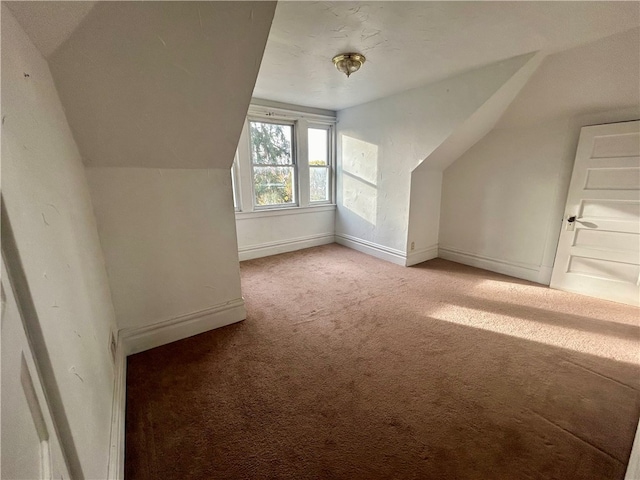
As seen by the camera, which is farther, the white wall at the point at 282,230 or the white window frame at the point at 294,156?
the white wall at the point at 282,230

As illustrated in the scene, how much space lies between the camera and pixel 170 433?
4.41 ft

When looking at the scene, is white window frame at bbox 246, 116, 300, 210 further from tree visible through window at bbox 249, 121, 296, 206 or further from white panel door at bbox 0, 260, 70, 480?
white panel door at bbox 0, 260, 70, 480

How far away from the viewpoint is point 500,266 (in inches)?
135

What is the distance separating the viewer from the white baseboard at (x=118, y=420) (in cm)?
108

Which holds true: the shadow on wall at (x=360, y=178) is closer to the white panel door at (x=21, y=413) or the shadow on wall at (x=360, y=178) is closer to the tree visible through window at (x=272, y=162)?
the tree visible through window at (x=272, y=162)


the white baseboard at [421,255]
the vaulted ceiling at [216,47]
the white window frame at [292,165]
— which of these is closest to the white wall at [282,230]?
the white window frame at [292,165]

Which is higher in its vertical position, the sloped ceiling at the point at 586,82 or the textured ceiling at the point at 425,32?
the textured ceiling at the point at 425,32

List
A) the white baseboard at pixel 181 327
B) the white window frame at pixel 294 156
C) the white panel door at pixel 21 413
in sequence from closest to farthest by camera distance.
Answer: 1. the white panel door at pixel 21 413
2. the white baseboard at pixel 181 327
3. the white window frame at pixel 294 156

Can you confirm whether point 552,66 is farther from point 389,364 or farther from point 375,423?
point 375,423

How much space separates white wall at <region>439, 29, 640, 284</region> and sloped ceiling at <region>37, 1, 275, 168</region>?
2.49 m

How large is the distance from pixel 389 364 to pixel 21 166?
6.38 ft

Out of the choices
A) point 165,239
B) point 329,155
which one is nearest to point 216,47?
point 165,239

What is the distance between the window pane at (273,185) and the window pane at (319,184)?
1.14 feet

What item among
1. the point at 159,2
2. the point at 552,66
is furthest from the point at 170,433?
the point at 552,66
